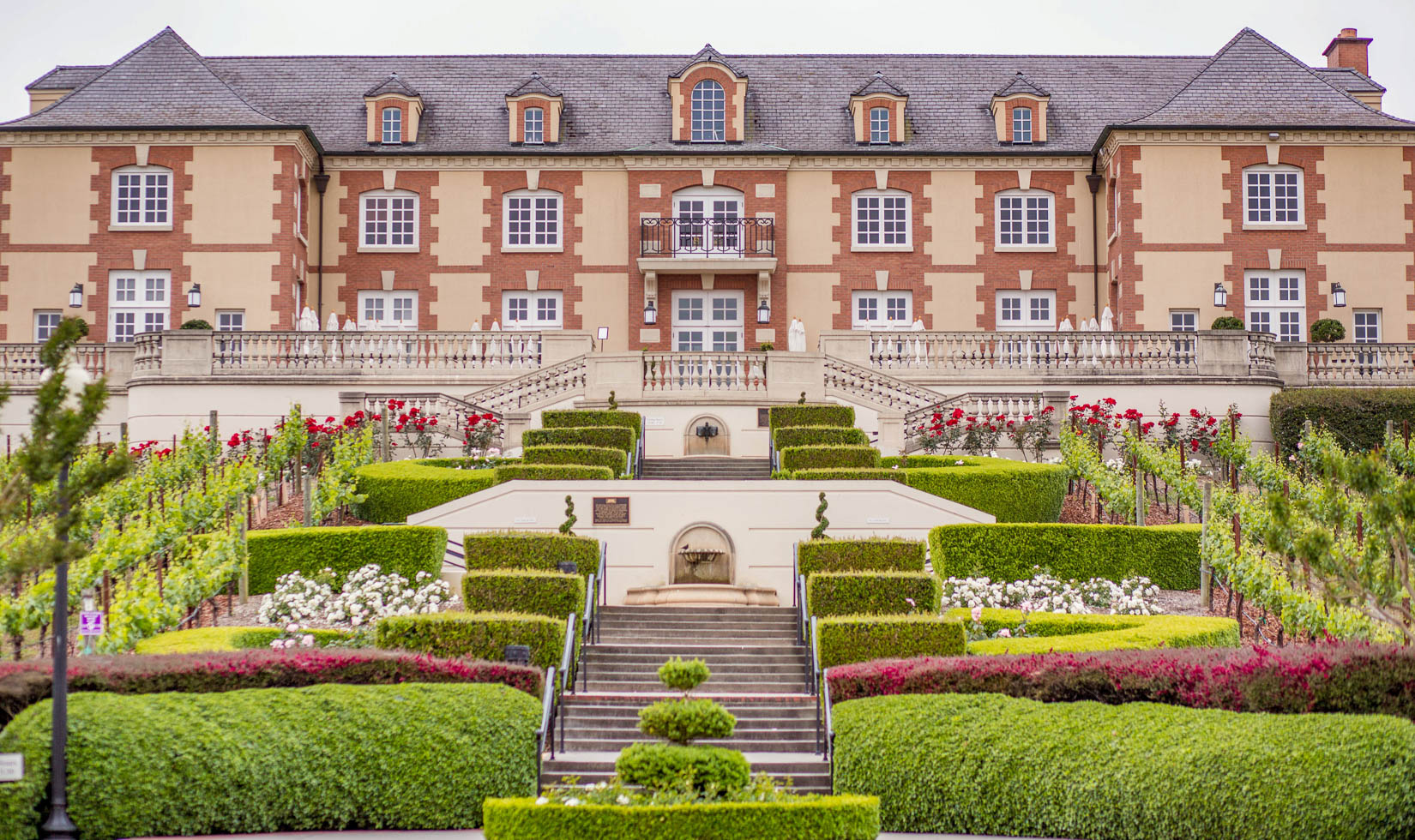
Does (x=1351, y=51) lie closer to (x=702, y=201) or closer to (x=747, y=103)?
(x=747, y=103)

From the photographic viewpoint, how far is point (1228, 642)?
1550 centimetres

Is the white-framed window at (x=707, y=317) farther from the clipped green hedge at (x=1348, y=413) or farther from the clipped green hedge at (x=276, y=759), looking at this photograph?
the clipped green hedge at (x=276, y=759)

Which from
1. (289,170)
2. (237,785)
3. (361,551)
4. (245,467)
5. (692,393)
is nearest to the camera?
(237,785)

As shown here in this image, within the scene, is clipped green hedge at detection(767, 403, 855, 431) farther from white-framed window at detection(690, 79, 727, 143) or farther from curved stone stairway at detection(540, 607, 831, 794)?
white-framed window at detection(690, 79, 727, 143)

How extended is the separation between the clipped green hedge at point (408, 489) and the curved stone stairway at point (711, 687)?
162 inches

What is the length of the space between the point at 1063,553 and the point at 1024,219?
18.7m

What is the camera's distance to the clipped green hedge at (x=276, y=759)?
1086 cm

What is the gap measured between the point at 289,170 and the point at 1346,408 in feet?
80.8

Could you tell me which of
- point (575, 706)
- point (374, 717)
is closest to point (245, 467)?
point (575, 706)

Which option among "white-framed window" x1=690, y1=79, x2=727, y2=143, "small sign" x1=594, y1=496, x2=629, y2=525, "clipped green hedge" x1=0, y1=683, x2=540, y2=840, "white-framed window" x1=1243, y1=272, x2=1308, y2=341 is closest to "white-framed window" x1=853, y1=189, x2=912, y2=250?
"white-framed window" x1=690, y1=79, x2=727, y2=143

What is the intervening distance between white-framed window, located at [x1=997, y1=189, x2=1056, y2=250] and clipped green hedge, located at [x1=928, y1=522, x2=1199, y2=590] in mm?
17914

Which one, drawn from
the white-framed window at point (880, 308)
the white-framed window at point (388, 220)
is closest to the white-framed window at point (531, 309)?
the white-framed window at point (388, 220)

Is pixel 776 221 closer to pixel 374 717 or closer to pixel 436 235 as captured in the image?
pixel 436 235

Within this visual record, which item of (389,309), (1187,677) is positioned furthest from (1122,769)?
(389,309)
